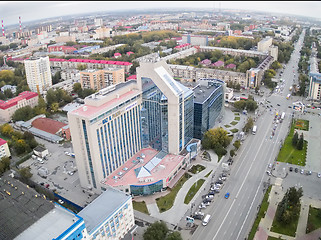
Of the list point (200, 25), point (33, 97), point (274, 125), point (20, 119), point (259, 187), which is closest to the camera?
point (259, 187)

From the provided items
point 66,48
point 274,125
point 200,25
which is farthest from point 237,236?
point 200,25

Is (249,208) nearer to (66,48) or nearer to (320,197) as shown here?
(320,197)

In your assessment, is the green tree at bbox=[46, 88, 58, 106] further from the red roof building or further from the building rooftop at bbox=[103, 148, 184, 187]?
the building rooftop at bbox=[103, 148, 184, 187]

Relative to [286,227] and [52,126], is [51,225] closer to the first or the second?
[286,227]

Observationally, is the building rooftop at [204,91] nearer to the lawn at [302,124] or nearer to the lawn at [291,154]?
the lawn at [291,154]

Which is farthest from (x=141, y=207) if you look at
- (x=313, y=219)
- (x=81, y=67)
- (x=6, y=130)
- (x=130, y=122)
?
(x=81, y=67)

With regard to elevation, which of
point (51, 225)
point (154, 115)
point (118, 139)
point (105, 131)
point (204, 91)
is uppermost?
point (105, 131)
